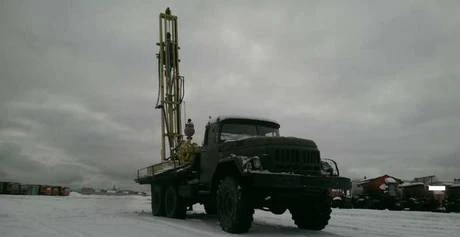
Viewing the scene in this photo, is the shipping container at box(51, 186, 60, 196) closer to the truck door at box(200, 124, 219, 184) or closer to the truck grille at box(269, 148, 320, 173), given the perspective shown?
the truck door at box(200, 124, 219, 184)

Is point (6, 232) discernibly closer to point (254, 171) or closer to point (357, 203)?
point (254, 171)

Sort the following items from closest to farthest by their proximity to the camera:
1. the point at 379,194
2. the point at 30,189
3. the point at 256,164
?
the point at 256,164 < the point at 379,194 < the point at 30,189

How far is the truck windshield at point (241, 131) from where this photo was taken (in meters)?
13.0

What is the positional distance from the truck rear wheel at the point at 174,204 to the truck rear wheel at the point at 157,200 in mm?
721

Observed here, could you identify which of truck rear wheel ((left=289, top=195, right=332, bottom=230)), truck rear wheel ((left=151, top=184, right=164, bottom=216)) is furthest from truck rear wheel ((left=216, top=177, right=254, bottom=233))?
truck rear wheel ((left=151, top=184, right=164, bottom=216))

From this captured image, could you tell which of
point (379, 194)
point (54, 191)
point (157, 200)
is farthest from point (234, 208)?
point (54, 191)

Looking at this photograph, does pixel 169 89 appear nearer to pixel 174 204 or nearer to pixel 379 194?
pixel 174 204

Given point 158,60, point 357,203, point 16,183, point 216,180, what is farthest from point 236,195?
point 16,183

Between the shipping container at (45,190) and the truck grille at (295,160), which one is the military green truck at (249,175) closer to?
the truck grille at (295,160)

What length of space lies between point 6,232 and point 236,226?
4970 mm

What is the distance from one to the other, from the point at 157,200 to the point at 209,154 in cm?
552

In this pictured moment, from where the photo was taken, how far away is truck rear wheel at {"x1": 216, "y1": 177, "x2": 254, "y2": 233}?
11.1 m

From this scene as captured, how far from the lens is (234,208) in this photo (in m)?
11.2

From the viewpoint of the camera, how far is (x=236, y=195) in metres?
11.2
